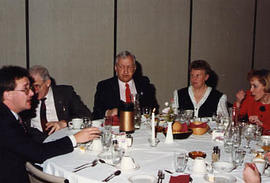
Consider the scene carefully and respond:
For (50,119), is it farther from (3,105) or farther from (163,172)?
(163,172)

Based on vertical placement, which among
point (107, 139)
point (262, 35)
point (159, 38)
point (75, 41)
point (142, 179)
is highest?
point (262, 35)

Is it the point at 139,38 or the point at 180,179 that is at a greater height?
the point at 139,38

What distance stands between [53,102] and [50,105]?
0.16 feet

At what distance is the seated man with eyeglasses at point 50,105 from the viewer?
350 centimetres

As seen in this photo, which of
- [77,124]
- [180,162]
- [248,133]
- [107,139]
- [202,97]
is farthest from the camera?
[202,97]

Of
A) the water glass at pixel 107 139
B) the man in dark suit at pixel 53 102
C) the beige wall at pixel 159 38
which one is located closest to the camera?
the water glass at pixel 107 139

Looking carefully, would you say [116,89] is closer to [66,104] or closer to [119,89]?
[119,89]

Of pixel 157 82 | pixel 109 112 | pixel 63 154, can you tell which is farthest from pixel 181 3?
pixel 63 154

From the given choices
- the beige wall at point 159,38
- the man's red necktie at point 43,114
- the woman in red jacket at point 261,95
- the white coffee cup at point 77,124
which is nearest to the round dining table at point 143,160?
the white coffee cup at point 77,124

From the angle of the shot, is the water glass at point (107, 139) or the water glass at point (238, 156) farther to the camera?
the water glass at point (107, 139)

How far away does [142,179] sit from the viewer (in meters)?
1.90

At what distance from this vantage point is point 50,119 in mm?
3748

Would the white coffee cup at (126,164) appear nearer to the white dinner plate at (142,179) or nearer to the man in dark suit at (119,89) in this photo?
the white dinner plate at (142,179)

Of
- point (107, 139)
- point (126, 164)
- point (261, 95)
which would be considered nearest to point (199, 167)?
point (126, 164)
